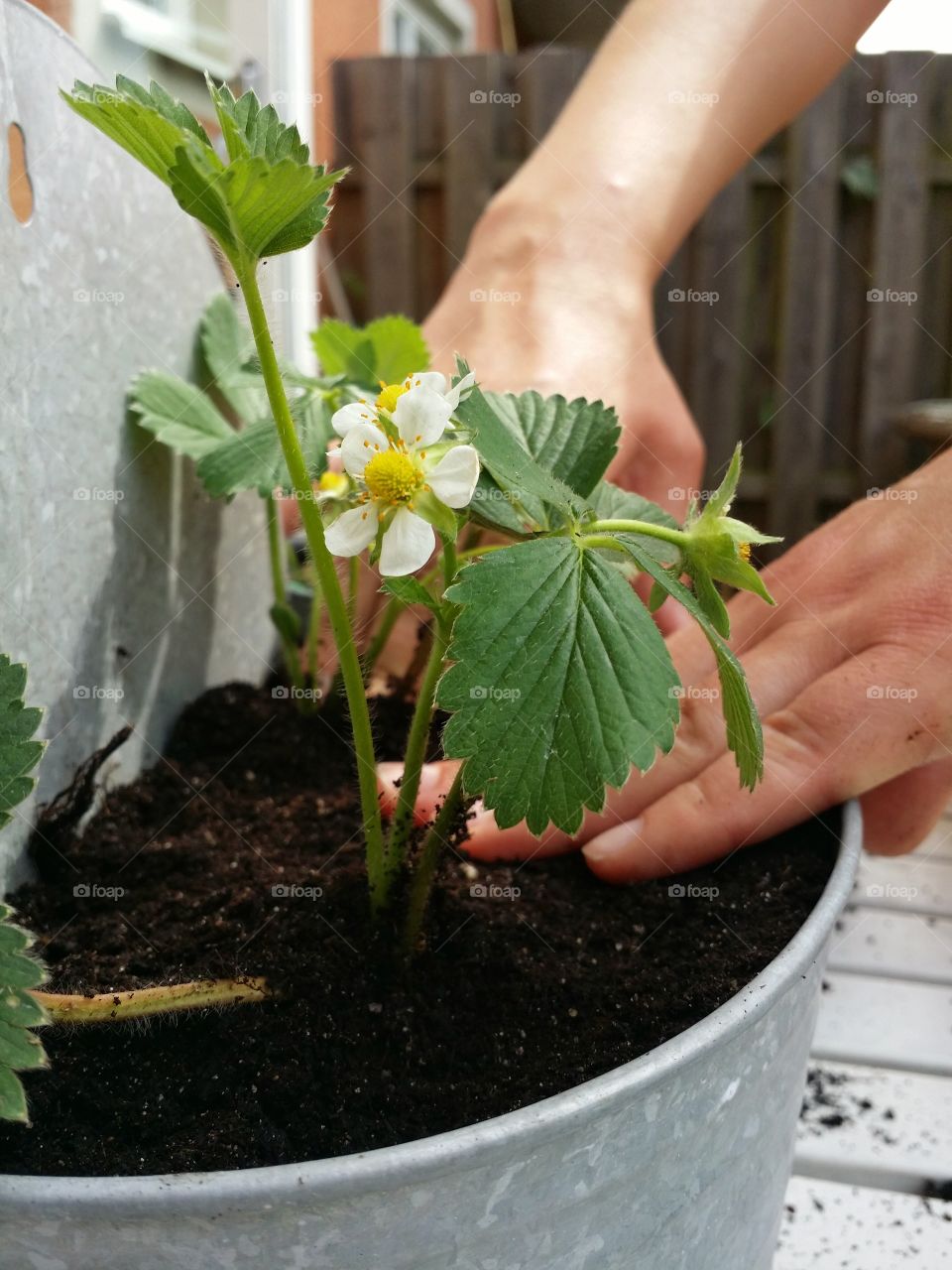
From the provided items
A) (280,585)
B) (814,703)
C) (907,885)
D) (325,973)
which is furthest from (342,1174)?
(907,885)

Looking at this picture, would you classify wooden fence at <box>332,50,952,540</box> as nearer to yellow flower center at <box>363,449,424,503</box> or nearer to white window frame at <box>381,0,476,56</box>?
white window frame at <box>381,0,476,56</box>

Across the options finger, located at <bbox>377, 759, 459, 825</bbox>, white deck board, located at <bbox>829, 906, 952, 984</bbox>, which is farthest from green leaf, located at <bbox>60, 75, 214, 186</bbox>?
white deck board, located at <bbox>829, 906, 952, 984</bbox>

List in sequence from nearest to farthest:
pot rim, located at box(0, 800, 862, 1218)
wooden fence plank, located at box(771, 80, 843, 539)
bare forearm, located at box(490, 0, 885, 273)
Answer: pot rim, located at box(0, 800, 862, 1218) → bare forearm, located at box(490, 0, 885, 273) → wooden fence plank, located at box(771, 80, 843, 539)

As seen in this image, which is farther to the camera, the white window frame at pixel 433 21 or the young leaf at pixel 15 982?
the white window frame at pixel 433 21

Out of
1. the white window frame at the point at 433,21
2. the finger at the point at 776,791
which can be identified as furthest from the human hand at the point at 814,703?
the white window frame at the point at 433,21

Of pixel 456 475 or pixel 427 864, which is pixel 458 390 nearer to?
pixel 456 475

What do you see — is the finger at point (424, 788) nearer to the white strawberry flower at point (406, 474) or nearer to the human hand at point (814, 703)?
the human hand at point (814, 703)
